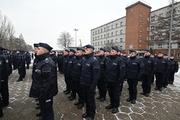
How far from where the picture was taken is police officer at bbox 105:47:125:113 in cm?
364

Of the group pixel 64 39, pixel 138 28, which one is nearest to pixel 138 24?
pixel 138 28

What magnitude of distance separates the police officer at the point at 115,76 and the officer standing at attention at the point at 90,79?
0.87 meters

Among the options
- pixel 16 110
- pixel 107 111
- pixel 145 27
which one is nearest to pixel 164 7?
→ pixel 145 27

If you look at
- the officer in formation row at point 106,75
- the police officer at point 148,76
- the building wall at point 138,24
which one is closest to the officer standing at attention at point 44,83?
the officer in formation row at point 106,75

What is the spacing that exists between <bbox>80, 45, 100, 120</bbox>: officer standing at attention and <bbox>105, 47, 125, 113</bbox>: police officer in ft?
2.84

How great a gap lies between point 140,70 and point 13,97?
18.9 ft

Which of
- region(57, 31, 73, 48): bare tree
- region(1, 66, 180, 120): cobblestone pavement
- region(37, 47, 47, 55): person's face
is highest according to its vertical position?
region(57, 31, 73, 48): bare tree

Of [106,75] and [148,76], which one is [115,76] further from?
[148,76]

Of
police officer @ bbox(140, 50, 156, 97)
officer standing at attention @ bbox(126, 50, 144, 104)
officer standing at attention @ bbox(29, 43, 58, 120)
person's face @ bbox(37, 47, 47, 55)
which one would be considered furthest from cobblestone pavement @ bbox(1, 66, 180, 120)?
person's face @ bbox(37, 47, 47, 55)

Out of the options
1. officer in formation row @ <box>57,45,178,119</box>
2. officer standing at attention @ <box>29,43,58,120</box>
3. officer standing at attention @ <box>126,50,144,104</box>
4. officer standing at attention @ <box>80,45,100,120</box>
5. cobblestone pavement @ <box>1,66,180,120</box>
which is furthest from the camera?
officer standing at attention @ <box>126,50,144,104</box>

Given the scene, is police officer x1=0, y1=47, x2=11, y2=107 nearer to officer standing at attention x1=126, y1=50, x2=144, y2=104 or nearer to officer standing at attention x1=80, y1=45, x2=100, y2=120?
officer standing at attention x1=80, y1=45, x2=100, y2=120

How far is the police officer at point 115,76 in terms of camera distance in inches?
143

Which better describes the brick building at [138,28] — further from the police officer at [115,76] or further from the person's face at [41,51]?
the person's face at [41,51]

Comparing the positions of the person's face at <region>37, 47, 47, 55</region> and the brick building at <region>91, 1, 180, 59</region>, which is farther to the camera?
the brick building at <region>91, 1, 180, 59</region>
